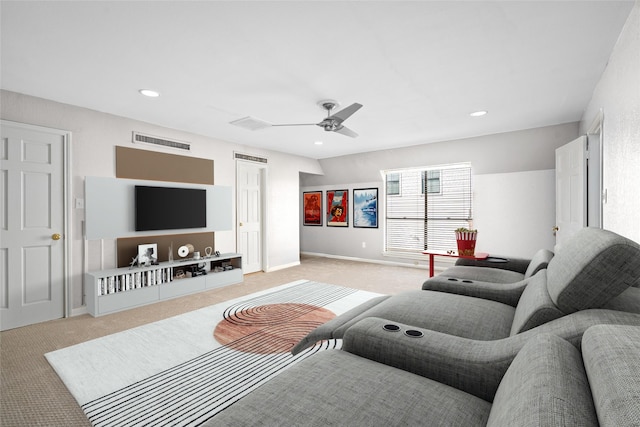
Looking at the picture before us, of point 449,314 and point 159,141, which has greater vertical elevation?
point 159,141

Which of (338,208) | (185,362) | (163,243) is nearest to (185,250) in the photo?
(163,243)

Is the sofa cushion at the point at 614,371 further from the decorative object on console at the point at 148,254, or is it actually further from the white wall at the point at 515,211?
the white wall at the point at 515,211

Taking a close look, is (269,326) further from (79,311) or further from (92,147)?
(92,147)

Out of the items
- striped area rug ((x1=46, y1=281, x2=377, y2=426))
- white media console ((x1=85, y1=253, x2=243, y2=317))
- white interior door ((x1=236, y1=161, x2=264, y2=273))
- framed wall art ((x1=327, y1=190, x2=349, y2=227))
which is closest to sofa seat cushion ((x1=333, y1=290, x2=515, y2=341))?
striped area rug ((x1=46, y1=281, x2=377, y2=426))

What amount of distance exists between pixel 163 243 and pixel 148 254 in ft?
0.98

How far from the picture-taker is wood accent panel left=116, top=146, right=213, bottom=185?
4.03 m

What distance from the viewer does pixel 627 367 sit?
0.61m

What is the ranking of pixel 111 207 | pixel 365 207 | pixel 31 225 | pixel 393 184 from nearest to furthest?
pixel 31 225 < pixel 111 207 < pixel 393 184 < pixel 365 207

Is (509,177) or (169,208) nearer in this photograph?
(169,208)

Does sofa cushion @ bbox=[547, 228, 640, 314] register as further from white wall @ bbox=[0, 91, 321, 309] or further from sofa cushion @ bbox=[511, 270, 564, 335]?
white wall @ bbox=[0, 91, 321, 309]

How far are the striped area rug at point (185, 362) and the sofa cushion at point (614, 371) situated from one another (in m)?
1.85

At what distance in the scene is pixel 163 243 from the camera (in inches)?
175

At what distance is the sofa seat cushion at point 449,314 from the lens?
1603mm

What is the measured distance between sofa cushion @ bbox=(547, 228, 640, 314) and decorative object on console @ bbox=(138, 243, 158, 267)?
4.33 m
